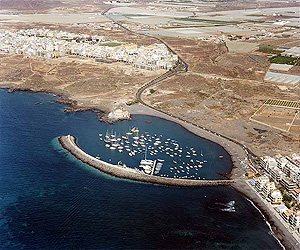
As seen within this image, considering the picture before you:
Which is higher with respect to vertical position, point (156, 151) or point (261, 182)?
point (261, 182)

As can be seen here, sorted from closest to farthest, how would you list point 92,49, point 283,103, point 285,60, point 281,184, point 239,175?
point 281,184, point 239,175, point 283,103, point 285,60, point 92,49

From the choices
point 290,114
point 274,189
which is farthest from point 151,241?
point 290,114

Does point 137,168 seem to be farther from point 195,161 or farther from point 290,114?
point 290,114

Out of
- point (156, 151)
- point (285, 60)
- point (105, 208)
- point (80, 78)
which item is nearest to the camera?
point (105, 208)

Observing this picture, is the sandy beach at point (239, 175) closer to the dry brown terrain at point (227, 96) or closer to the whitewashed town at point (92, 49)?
the dry brown terrain at point (227, 96)

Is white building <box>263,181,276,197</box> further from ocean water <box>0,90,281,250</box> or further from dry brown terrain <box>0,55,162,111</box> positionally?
dry brown terrain <box>0,55,162,111</box>

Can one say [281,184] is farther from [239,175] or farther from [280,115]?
[280,115]

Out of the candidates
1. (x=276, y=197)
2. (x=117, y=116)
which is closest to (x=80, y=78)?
(x=117, y=116)

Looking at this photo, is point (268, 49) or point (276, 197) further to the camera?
point (268, 49)
